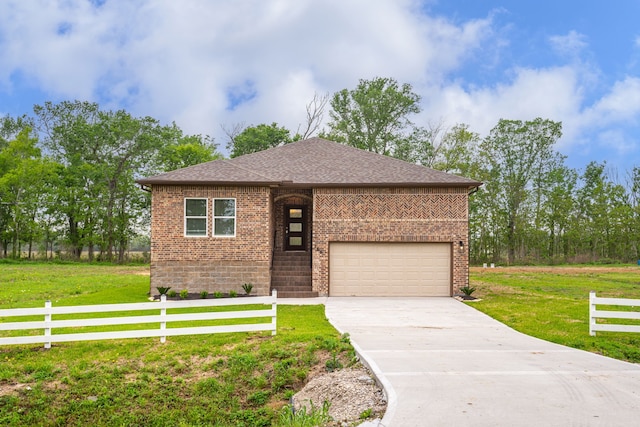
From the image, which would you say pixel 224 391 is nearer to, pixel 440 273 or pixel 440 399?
pixel 440 399

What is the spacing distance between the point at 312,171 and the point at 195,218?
497 cm

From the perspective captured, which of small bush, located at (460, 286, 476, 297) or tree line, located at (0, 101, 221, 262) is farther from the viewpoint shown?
tree line, located at (0, 101, 221, 262)

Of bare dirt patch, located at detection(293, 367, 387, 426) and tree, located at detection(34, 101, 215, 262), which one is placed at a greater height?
→ tree, located at detection(34, 101, 215, 262)

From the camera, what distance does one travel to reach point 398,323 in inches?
509

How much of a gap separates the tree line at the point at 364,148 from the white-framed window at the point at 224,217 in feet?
84.6

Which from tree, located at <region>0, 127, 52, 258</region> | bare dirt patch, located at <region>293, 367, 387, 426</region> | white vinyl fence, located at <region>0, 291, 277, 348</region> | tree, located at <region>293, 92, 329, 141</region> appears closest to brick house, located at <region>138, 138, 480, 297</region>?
white vinyl fence, located at <region>0, 291, 277, 348</region>

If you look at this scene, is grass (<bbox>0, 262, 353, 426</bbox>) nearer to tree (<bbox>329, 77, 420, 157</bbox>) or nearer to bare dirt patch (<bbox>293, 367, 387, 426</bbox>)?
bare dirt patch (<bbox>293, 367, 387, 426</bbox>)

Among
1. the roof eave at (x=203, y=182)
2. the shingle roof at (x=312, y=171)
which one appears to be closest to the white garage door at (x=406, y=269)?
the shingle roof at (x=312, y=171)

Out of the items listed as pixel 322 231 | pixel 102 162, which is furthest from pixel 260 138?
pixel 322 231

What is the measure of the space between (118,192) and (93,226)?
3.47 metres

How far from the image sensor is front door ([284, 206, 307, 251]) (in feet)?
69.2

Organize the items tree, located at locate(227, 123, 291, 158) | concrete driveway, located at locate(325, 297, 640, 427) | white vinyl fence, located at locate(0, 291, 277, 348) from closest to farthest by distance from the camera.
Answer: concrete driveway, located at locate(325, 297, 640, 427) < white vinyl fence, located at locate(0, 291, 277, 348) < tree, located at locate(227, 123, 291, 158)

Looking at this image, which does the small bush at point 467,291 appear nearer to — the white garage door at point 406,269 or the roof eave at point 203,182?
the white garage door at point 406,269

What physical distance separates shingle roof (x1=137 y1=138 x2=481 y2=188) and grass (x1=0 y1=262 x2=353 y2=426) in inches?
312
